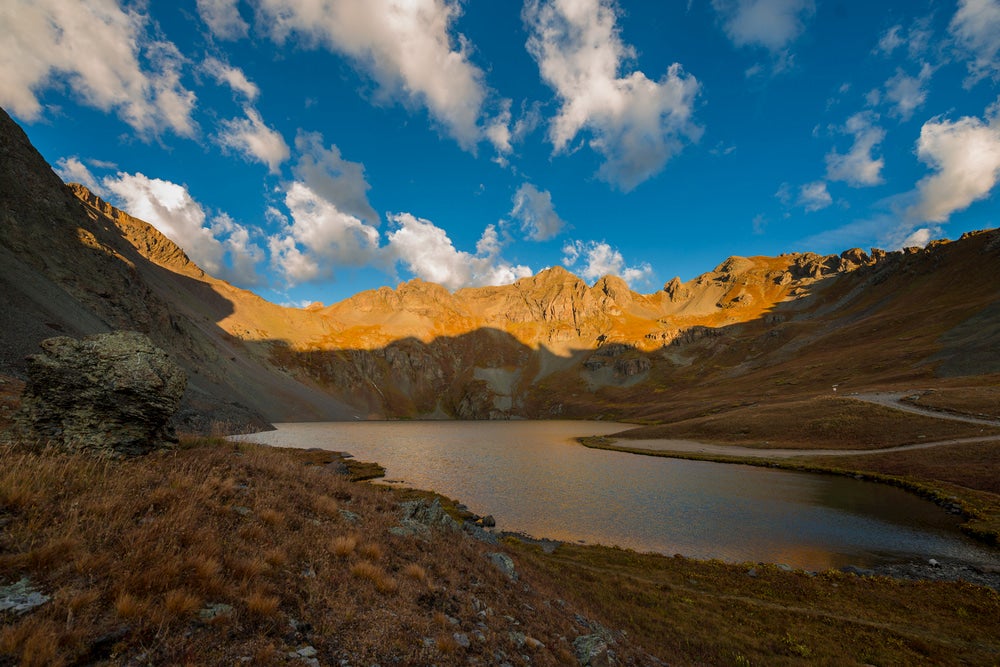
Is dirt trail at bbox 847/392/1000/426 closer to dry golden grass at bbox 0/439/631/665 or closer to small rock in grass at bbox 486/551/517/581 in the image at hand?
small rock in grass at bbox 486/551/517/581

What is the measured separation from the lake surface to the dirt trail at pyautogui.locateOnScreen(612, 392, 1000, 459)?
42.1ft

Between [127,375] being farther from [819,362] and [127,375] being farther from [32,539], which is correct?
[819,362]

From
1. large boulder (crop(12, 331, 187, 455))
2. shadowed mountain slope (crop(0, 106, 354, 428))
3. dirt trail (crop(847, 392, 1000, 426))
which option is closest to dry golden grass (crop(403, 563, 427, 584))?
large boulder (crop(12, 331, 187, 455))

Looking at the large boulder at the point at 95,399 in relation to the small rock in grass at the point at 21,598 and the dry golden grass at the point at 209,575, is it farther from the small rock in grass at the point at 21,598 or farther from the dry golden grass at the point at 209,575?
the small rock in grass at the point at 21,598

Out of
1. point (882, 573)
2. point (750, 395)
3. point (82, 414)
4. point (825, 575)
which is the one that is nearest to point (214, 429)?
point (82, 414)

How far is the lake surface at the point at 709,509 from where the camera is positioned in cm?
2900

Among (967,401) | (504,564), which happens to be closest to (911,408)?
(967,401)

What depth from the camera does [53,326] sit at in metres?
63.2

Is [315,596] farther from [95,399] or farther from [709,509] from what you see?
[709,509]

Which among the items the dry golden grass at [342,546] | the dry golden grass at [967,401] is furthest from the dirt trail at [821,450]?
the dry golden grass at [342,546]

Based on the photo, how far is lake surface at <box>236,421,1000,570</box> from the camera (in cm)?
2900

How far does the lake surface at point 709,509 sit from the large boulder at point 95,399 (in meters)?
27.1

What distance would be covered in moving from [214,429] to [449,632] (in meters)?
18.9

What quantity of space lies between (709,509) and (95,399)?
44.9m
